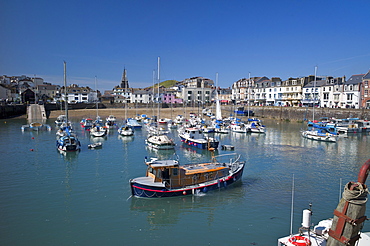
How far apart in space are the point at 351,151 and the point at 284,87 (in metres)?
72.3

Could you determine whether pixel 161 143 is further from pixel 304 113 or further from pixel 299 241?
pixel 304 113

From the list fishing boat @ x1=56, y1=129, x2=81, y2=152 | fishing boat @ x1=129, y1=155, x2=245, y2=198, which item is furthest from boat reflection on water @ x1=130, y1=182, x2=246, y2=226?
fishing boat @ x1=56, y1=129, x2=81, y2=152

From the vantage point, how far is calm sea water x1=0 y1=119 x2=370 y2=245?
17188mm

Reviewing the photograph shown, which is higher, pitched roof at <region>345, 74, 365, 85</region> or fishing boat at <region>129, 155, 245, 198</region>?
pitched roof at <region>345, 74, 365, 85</region>

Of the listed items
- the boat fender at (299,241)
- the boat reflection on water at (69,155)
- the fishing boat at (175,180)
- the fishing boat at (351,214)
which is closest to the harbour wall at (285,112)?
the boat reflection on water at (69,155)

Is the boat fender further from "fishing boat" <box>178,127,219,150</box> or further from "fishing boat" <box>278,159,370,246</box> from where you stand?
"fishing boat" <box>178,127,219,150</box>

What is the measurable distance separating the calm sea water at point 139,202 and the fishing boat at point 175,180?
0.62 meters

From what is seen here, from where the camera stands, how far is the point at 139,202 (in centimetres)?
2177

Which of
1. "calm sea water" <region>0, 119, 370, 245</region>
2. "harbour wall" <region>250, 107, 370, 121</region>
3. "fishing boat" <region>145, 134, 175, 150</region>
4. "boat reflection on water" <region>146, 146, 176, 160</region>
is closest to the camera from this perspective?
"calm sea water" <region>0, 119, 370, 245</region>

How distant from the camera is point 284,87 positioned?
367 ft

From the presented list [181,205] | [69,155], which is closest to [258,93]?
[69,155]

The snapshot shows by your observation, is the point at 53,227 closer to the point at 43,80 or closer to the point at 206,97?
the point at 206,97

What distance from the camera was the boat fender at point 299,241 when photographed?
11.6 m

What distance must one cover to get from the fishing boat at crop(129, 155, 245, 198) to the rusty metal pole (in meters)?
16.2
